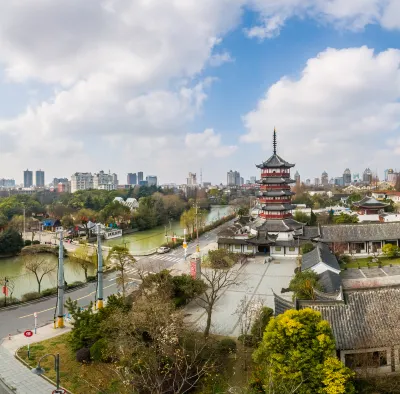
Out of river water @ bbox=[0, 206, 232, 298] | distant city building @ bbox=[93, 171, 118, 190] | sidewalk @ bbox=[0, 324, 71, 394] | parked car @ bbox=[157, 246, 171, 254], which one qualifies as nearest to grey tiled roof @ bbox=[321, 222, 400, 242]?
parked car @ bbox=[157, 246, 171, 254]

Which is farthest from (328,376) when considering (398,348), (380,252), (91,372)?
(380,252)

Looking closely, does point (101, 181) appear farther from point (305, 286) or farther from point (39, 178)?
point (305, 286)

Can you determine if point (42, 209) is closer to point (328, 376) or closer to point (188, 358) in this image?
point (188, 358)

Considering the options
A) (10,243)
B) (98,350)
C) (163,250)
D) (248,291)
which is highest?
(10,243)

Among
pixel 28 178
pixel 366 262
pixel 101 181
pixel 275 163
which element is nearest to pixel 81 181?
pixel 101 181

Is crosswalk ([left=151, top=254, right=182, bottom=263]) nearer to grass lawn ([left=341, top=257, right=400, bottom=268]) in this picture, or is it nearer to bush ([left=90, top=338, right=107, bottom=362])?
grass lawn ([left=341, top=257, right=400, bottom=268])

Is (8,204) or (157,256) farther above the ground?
(8,204)
